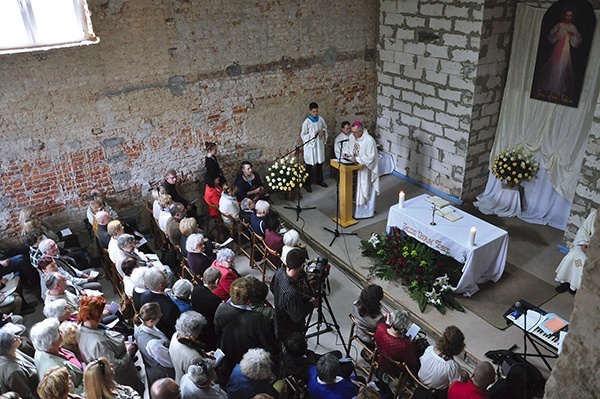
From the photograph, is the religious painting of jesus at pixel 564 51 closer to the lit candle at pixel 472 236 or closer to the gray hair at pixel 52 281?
the lit candle at pixel 472 236

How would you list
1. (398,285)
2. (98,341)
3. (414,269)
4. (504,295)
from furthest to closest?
(398,285) → (414,269) → (504,295) → (98,341)

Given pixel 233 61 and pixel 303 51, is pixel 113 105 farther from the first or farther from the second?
pixel 303 51

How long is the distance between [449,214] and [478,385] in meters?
3.37

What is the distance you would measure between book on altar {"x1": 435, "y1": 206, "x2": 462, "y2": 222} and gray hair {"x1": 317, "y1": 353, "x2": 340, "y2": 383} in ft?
11.8

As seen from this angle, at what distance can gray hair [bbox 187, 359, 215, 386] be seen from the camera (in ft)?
12.4

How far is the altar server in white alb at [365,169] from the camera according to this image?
8.24 meters

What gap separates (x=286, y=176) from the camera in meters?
9.03

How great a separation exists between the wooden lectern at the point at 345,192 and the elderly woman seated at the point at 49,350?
199 inches

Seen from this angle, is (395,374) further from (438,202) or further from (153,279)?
→ (438,202)

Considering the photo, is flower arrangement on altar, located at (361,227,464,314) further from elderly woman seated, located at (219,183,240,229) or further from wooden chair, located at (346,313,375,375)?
elderly woman seated, located at (219,183,240,229)

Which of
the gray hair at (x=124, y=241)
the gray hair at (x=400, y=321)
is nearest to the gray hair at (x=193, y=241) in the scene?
the gray hair at (x=124, y=241)

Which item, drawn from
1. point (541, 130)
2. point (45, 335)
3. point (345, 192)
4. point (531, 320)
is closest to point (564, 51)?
point (541, 130)

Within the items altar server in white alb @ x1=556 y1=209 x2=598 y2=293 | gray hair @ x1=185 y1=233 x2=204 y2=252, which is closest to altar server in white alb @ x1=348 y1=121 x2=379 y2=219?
altar server in white alb @ x1=556 y1=209 x2=598 y2=293

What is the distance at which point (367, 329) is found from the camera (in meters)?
5.26
